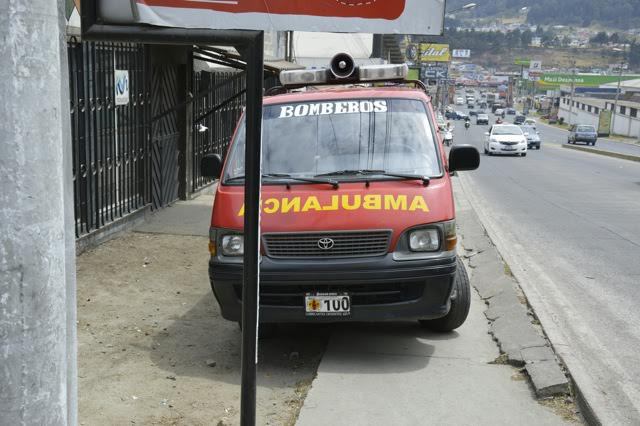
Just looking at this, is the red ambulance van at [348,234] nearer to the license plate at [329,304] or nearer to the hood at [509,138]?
the license plate at [329,304]

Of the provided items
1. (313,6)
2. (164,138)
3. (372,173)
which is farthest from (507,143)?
(313,6)

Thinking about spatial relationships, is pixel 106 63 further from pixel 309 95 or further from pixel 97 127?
pixel 309 95

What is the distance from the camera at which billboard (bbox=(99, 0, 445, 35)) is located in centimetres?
251

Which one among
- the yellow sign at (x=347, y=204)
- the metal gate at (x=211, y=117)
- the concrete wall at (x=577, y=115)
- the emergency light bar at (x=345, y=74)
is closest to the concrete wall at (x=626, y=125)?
the concrete wall at (x=577, y=115)

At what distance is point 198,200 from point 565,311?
794cm

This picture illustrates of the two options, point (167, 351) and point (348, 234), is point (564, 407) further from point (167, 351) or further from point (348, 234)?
point (167, 351)

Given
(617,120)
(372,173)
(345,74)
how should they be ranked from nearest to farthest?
1. (372,173)
2. (345,74)
3. (617,120)

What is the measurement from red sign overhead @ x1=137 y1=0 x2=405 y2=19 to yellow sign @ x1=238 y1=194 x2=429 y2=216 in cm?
322

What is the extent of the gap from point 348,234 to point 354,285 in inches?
14.4

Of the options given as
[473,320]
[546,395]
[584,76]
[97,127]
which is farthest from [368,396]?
[584,76]

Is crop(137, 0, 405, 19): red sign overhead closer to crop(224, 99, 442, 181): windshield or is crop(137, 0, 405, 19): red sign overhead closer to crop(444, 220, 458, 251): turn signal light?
crop(444, 220, 458, 251): turn signal light

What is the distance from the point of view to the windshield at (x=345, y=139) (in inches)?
249

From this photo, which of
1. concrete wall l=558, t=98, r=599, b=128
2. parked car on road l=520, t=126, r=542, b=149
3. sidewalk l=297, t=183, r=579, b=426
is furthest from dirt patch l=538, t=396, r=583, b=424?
concrete wall l=558, t=98, r=599, b=128

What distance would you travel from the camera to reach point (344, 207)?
569cm
